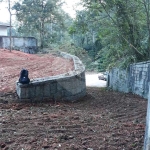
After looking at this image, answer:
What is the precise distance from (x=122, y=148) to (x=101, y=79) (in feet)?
53.5

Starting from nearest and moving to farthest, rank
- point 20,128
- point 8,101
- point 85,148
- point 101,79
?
point 85,148 < point 20,128 < point 8,101 < point 101,79

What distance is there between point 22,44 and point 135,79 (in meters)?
16.7

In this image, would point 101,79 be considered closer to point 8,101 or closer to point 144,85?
point 144,85

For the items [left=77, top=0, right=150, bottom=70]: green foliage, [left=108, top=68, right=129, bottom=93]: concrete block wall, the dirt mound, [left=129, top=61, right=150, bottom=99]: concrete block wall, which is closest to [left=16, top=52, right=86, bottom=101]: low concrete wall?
the dirt mound

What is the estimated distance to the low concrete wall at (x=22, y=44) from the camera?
2242 centimetres

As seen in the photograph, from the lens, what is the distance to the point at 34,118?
13.0 ft

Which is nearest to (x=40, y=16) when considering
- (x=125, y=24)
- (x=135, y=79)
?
(x=125, y=24)

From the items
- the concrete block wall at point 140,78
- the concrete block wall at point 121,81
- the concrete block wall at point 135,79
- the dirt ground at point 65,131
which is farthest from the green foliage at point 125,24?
the dirt ground at point 65,131

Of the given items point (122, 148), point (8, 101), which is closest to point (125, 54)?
point (8, 101)

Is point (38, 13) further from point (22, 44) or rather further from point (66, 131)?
point (66, 131)

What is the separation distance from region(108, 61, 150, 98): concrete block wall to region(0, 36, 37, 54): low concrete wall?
13009 millimetres

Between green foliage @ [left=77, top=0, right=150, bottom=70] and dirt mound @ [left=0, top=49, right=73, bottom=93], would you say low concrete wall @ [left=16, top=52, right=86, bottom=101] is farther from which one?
green foliage @ [left=77, top=0, right=150, bottom=70]

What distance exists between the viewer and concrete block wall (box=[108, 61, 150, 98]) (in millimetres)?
7662

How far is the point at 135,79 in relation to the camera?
8.95 m
